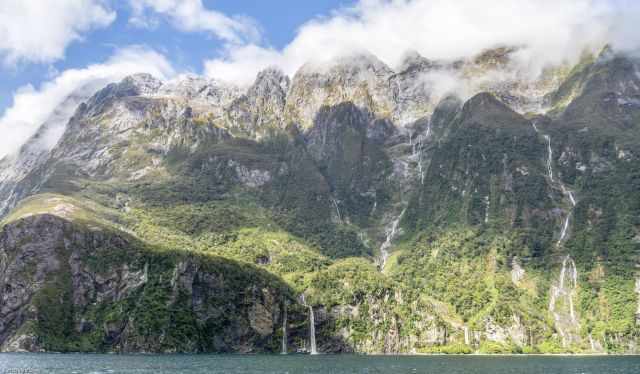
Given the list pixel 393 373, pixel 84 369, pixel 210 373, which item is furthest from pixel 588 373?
pixel 84 369

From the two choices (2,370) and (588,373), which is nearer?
(2,370)

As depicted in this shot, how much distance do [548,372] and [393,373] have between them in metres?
34.9

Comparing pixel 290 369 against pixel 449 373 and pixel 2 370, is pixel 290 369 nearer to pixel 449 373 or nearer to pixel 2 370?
pixel 449 373

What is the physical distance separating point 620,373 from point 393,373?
47855mm

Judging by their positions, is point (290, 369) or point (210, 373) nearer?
point (210, 373)

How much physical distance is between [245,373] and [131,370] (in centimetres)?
2401

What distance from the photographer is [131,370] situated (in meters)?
130

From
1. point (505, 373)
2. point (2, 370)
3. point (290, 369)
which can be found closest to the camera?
point (2, 370)

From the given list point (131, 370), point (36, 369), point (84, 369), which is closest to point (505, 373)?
point (131, 370)

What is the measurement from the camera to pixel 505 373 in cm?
13300

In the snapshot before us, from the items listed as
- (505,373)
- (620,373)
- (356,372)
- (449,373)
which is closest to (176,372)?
(356,372)

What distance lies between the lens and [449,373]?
431 feet

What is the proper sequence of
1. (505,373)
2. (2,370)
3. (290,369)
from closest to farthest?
(2,370) → (505,373) → (290,369)

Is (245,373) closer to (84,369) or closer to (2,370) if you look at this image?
(84,369)
